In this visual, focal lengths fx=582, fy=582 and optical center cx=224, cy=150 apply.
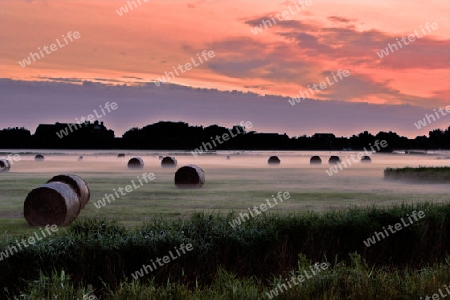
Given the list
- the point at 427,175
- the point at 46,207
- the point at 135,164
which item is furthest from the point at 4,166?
the point at 46,207

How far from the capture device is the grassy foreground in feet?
32.9

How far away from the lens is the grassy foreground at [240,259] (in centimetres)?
1003

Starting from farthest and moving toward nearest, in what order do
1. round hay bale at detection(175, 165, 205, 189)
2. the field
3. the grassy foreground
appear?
round hay bale at detection(175, 165, 205, 189)
the field
the grassy foreground

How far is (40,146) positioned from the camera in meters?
138

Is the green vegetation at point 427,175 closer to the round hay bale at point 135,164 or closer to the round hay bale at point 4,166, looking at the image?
the round hay bale at point 135,164

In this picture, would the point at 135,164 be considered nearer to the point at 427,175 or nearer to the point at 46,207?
the point at 427,175

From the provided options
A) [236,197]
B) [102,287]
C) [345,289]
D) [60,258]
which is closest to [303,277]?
[345,289]

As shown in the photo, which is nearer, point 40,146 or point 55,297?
point 55,297

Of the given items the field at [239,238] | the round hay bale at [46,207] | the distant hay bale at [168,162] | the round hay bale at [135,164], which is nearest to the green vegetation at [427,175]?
the field at [239,238]

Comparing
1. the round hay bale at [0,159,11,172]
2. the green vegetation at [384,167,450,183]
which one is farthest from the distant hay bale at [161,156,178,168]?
the green vegetation at [384,167,450,183]

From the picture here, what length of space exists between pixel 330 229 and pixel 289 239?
3.75ft

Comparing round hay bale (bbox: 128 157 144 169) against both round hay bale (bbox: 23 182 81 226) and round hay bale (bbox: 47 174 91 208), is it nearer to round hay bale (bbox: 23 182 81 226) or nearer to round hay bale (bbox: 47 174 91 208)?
round hay bale (bbox: 47 174 91 208)

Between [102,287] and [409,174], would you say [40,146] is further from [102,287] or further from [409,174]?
[102,287]

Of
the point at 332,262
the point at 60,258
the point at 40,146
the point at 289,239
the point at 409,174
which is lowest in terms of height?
the point at 409,174
